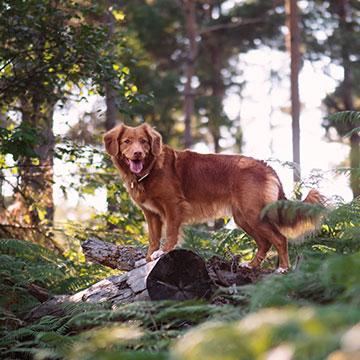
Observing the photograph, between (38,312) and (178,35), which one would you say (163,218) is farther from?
(178,35)

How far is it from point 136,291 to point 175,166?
6.34 ft

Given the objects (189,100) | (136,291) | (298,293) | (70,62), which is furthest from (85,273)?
(189,100)

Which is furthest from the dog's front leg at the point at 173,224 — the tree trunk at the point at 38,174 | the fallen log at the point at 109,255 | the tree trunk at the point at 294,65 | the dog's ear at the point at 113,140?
the tree trunk at the point at 294,65

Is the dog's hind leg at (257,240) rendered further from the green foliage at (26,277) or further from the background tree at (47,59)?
the background tree at (47,59)

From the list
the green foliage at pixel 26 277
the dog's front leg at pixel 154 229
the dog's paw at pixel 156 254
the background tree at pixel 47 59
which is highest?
the background tree at pixel 47 59

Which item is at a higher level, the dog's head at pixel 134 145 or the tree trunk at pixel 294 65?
the tree trunk at pixel 294 65

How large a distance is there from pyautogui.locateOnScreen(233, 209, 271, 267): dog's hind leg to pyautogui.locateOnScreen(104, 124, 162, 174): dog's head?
1.15 m

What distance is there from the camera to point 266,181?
676 cm

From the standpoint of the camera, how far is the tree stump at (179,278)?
541cm

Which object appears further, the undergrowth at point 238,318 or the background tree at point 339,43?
the background tree at point 339,43

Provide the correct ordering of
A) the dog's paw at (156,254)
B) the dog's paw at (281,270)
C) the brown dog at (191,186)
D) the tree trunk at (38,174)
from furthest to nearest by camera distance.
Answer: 1. the tree trunk at (38,174)
2. the brown dog at (191,186)
3. the dog's paw at (156,254)
4. the dog's paw at (281,270)

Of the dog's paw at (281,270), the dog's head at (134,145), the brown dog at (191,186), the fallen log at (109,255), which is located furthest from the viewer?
the fallen log at (109,255)

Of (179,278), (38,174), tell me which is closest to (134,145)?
(179,278)

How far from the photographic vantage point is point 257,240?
22.6 ft
